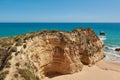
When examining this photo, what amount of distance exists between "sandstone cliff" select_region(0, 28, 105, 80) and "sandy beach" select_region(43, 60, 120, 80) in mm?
886

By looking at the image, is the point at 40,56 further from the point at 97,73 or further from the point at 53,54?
the point at 97,73

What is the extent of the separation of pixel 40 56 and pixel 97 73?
8317 mm

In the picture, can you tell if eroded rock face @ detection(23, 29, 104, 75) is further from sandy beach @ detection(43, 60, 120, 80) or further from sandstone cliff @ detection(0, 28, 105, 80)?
sandy beach @ detection(43, 60, 120, 80)

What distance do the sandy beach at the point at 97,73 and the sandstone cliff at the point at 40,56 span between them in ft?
2.91

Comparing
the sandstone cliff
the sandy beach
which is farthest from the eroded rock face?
the sandy beach

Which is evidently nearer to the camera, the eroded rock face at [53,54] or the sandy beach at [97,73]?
the eroded rock face at [53,54]

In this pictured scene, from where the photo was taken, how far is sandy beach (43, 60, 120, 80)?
23.2 meters

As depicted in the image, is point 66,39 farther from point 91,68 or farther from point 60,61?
point 91,68

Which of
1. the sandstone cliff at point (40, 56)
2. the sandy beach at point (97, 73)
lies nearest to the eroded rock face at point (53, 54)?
the sandstone cliff at point (40, 56)

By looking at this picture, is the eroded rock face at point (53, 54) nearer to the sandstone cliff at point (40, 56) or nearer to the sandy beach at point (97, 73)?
the sandstone cliff at point (40, 56)

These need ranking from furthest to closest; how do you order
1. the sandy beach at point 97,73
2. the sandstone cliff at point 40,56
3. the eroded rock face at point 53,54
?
the sandy beach at point 97,73, the eroded rock face at point 53,54, the sandstone cliff at point 40,56

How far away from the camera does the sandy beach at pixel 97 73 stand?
2324 cm

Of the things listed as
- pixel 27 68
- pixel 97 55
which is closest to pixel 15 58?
pixel 27 68

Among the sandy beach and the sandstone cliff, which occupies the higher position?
the sandstone cliff
